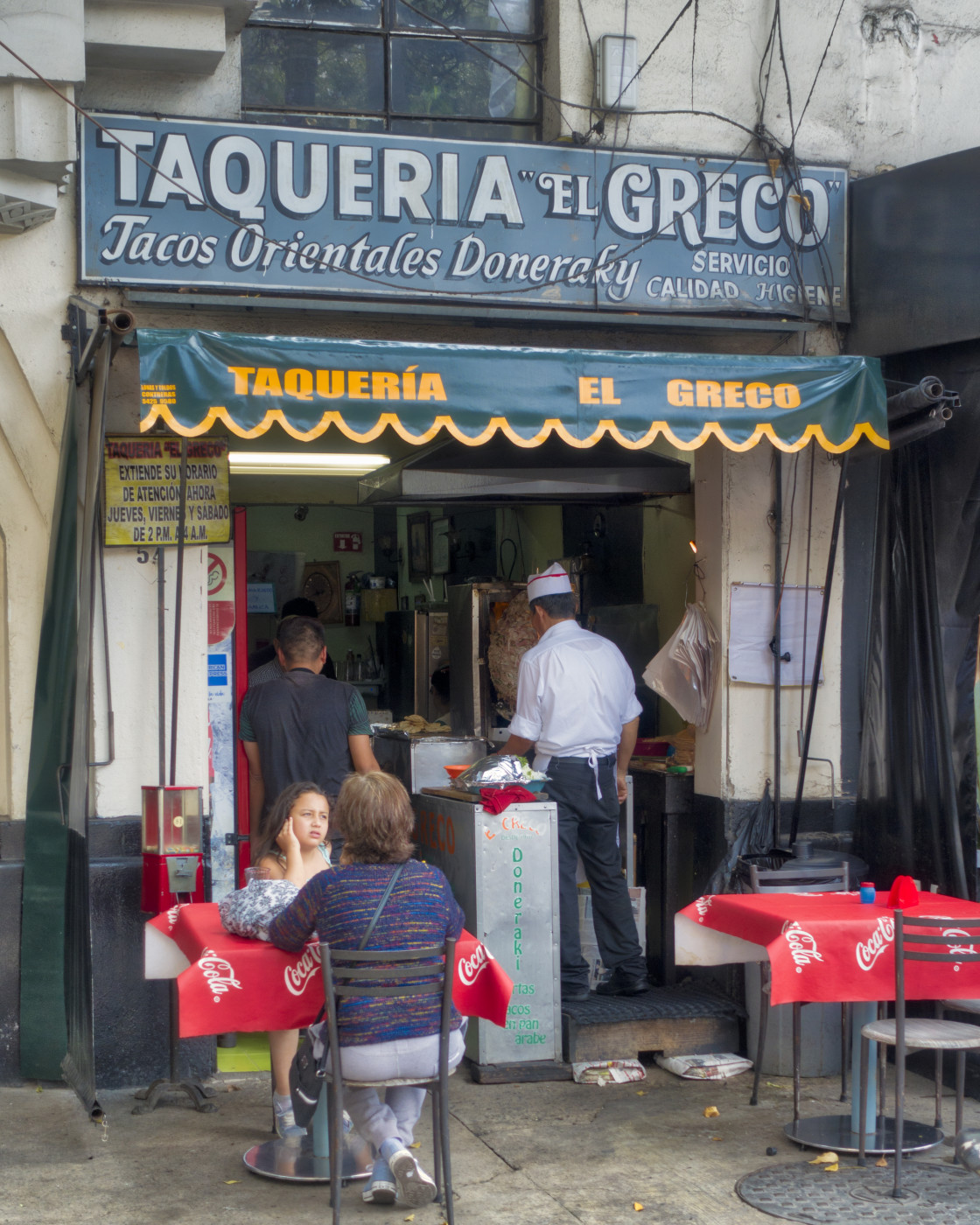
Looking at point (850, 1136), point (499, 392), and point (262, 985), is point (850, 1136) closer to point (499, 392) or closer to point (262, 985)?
point (262, 985)

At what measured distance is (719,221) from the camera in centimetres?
624

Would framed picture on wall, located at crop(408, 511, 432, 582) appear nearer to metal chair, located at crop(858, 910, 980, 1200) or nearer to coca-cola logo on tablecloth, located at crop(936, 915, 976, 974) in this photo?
metal chair, located at crop(858, 910, 980, 1200)

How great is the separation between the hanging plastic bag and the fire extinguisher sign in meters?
5.01

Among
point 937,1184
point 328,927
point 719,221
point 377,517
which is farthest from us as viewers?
point 377,517

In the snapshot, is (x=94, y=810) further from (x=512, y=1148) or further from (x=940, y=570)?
(x=940, y=570)

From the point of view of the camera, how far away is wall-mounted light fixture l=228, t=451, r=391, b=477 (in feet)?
25.1

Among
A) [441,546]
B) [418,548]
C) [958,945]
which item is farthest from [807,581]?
[418,548]

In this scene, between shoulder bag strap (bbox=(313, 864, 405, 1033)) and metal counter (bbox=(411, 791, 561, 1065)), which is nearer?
shoulder bag strap (bbox=(313, 864, 405, 1033))

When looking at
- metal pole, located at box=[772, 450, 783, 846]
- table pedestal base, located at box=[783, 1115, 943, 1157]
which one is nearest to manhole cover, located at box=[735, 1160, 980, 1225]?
table pedestal base, located at box=[783, 1115, 943, 1157]

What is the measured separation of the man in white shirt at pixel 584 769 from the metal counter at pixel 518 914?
26 centimetres

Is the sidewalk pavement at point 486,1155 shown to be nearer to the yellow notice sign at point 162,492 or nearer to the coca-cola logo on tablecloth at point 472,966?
the coca-cola logo on tablecloth at point 472,966

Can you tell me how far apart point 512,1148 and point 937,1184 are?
1.49 meters

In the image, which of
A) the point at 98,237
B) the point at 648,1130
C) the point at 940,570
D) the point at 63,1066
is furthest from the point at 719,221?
the point at 63,1066

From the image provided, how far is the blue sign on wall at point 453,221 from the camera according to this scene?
561 centimetres
